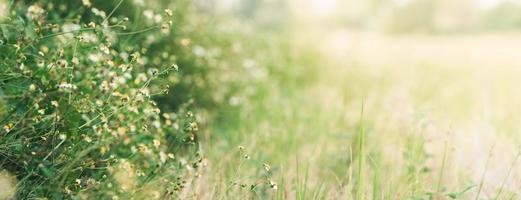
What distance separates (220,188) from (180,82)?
147 centimetres

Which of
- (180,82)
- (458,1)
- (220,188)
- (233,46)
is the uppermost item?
(458,1)

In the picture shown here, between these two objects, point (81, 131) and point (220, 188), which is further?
point (220, 188)

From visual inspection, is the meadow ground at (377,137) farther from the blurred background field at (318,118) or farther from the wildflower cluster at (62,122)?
the wildflower cluster at (62,122)

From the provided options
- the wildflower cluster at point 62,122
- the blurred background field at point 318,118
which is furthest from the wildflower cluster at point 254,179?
the wildflower cluster at point 62,122

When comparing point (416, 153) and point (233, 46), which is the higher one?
point (233, 46)

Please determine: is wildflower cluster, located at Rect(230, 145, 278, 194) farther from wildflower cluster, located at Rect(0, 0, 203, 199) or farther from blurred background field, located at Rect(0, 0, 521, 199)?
wildflower cluster, located at Rect(0, 0, 203, 199)

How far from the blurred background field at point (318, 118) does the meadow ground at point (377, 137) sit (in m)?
0.01

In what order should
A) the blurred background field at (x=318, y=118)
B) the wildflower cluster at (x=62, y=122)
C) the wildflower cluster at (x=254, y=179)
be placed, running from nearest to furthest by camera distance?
the wildflower cluster at (x=62, y=122) < the wildflower cluster at (x=254, y=179) < the blurred background field at (x=318, y=118)

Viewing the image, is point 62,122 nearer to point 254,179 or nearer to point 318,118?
point 254,179

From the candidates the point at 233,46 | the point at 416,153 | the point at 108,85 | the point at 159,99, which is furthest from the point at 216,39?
the point at 108,85

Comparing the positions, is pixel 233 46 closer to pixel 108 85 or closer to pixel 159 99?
pixel 159 99

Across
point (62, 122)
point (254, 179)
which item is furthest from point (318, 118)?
point (62, 122)

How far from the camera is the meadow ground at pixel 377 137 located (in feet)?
9.00

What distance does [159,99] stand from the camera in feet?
12.8
